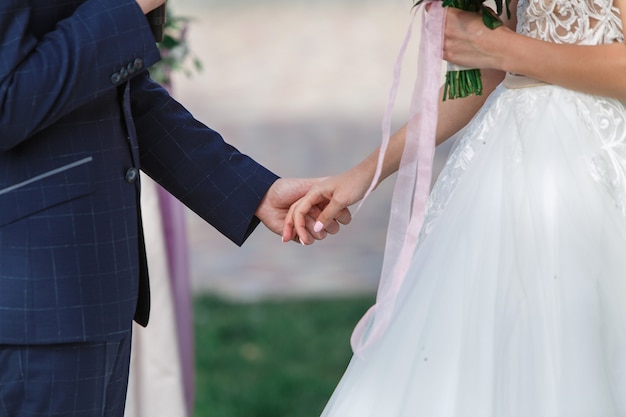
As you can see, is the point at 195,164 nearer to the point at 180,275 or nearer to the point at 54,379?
the point at 54,379

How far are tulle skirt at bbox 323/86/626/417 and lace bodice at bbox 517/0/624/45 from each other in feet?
0.38

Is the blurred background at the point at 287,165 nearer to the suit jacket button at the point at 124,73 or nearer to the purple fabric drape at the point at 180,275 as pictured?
the purple fabric drape at the point at 180,275

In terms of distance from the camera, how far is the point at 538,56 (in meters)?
2.19

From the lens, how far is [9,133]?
1906 mm

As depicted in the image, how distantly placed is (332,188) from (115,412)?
0.76m

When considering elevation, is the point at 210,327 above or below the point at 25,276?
below

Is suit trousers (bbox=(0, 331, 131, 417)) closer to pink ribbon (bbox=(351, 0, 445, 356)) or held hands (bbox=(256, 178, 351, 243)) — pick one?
pink ribbon (bbox=(351, 0, 445, 356))

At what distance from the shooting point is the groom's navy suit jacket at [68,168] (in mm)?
1916

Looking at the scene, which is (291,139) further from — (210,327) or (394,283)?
(394,283)

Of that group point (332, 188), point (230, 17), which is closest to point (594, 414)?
point (332, 188)

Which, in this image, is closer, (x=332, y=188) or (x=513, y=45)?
(x=513, y=45)

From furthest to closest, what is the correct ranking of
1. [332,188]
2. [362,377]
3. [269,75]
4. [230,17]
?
1. [230,17]
2. [269,75]
3. [332,188]
4. [362,377]

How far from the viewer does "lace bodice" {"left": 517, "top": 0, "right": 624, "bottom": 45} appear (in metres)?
2.21

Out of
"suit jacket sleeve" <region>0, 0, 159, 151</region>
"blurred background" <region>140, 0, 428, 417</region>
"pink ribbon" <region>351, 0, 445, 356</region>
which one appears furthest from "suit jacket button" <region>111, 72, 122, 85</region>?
"blurred background" <region>140, 0, 428, 417</region>
